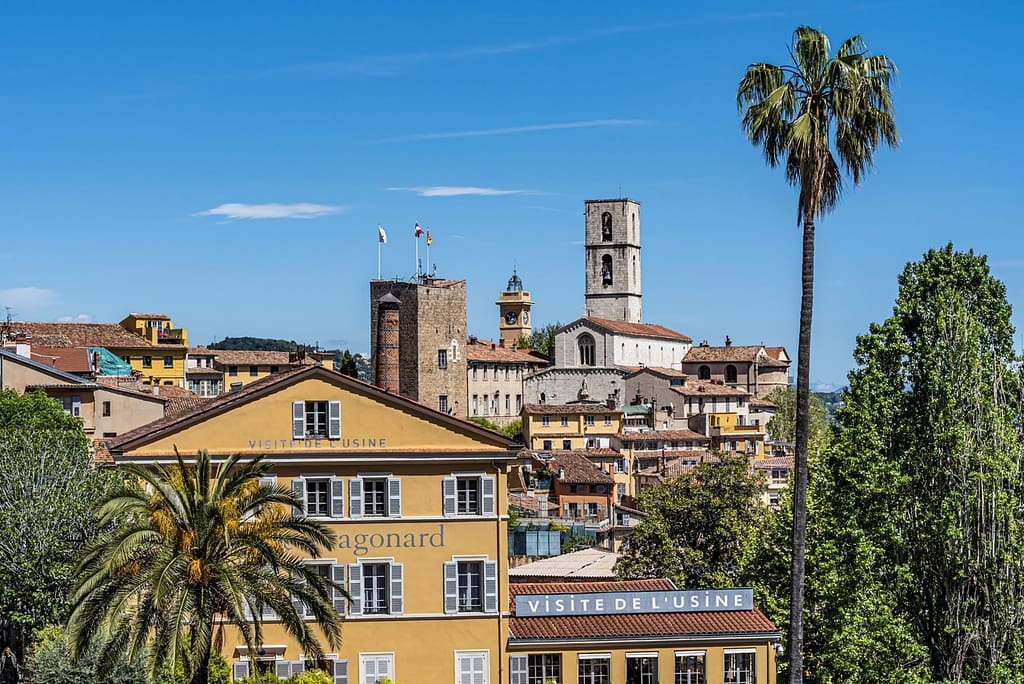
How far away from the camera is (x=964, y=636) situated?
39.8m

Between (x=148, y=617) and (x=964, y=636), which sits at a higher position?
(x=148, y=617)

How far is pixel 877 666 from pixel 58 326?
279 feet

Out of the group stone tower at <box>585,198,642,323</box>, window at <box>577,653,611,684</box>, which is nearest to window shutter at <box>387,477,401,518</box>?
window at <box>577,653,611,684</box>

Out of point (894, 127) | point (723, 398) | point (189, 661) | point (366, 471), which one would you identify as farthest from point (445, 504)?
point (723, 398)

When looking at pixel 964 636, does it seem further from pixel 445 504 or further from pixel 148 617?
pixel 148 617

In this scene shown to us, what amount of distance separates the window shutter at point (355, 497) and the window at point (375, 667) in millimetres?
3694

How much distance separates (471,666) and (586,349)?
12239cm

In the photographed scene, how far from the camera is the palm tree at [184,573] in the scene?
28.7m

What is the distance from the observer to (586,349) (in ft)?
522

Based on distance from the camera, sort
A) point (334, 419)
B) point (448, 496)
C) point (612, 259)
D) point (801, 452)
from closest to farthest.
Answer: point (801, 452)
point (334, 419)
point (448, 496)
point (612, 259)

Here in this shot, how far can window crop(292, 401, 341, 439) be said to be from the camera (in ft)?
123

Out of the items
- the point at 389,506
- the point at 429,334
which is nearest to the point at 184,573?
the point at 389,506

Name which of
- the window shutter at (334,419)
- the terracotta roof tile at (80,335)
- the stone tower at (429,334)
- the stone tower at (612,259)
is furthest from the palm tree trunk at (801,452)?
the stone tower at (612,259)

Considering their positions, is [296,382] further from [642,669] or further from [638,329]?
[638,329]
